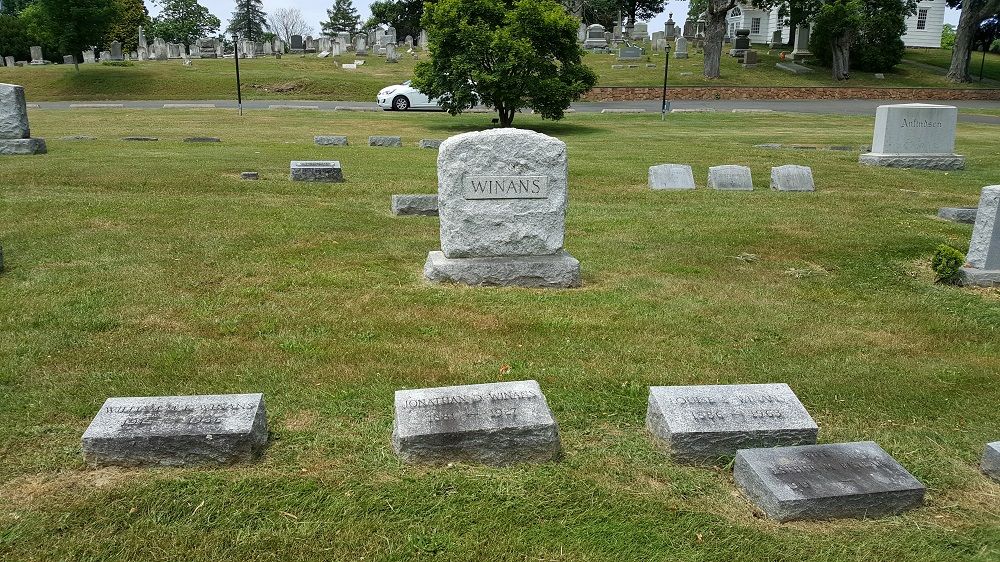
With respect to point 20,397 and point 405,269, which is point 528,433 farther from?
point 405,269

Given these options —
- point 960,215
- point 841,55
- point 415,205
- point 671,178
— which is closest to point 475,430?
point 415,205

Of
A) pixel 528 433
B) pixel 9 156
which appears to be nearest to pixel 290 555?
pixel 528 433

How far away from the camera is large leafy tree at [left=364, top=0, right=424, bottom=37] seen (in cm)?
7050

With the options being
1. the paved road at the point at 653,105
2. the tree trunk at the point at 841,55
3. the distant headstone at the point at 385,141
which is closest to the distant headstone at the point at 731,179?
the distant headstone at the point at 385,141

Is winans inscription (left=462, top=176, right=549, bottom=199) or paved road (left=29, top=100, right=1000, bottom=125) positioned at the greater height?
paved road (left=29, top=100, right=1000, bottom=125)

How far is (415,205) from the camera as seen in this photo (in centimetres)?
1096

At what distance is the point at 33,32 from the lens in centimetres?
5394

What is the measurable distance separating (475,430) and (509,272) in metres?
3.69

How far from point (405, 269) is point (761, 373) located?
4.03 m

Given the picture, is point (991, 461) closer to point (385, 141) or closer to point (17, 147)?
point (17, 147)

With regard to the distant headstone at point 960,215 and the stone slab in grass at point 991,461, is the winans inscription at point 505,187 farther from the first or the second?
the distant headstone at point 960,215

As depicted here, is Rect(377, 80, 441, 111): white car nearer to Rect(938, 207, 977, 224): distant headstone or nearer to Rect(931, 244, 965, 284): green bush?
Rect(938, 207, 977, 224): distant headstone

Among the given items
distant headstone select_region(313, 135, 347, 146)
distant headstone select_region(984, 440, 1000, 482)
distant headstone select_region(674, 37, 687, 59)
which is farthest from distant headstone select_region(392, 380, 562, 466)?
distant headstone select_region(674, 37, 687, 59)

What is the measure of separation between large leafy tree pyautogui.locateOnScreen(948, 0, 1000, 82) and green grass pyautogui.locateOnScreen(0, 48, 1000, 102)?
1.14 m
